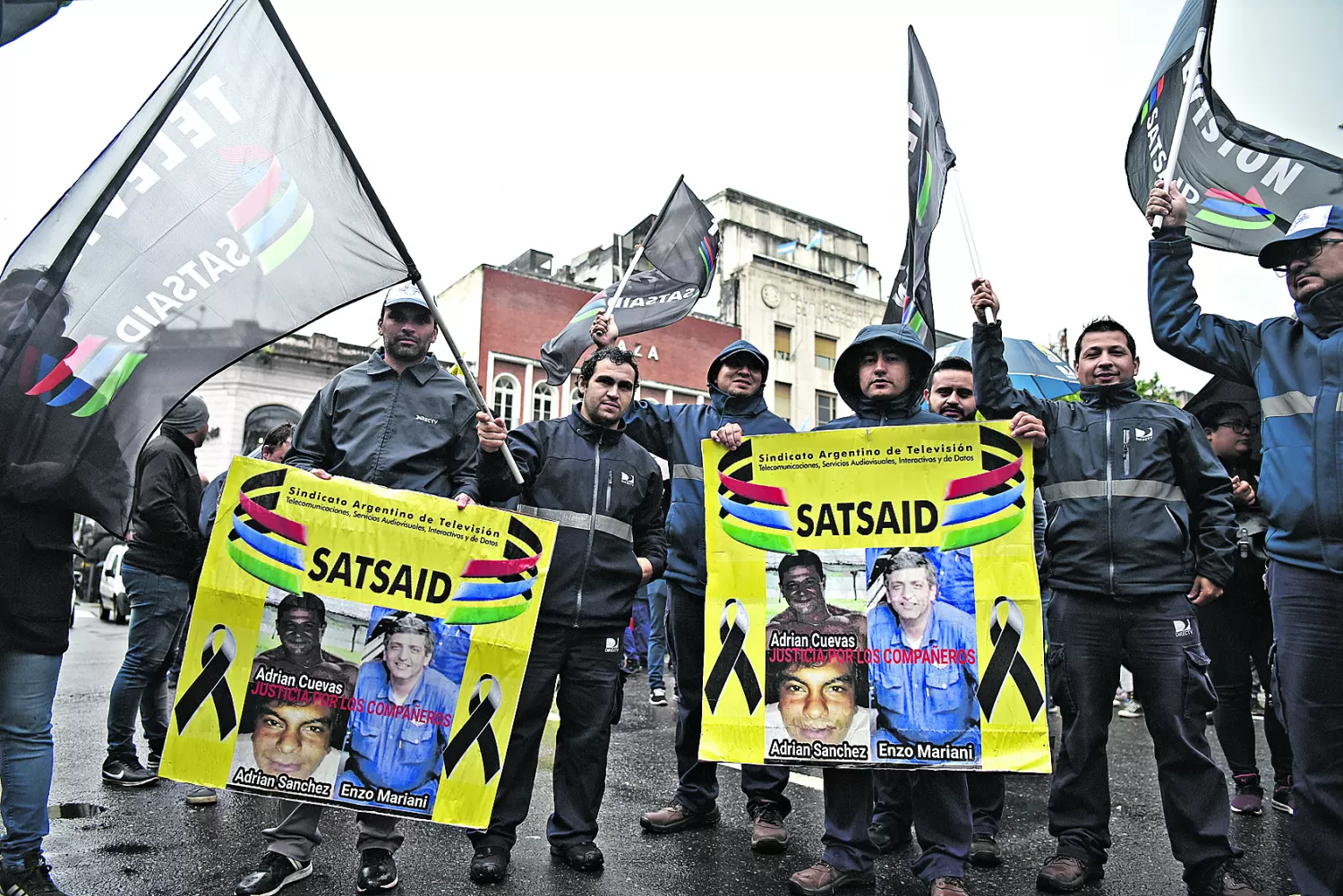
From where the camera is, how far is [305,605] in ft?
11.9

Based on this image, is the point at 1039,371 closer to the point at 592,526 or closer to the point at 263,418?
the point at 592,526

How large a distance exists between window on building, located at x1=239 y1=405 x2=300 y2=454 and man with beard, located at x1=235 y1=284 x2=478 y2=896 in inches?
1013

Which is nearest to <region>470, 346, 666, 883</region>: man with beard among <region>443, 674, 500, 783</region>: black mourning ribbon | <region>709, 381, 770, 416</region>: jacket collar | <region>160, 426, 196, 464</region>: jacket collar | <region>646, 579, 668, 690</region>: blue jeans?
<region>443, 674, 500, 783</region>: black mourning ribbon

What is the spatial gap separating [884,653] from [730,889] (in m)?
1.07

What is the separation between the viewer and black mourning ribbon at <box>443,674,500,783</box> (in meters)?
3.66

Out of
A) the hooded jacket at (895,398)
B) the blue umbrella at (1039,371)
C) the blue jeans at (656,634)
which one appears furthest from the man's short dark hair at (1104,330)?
the blue jeans at (656,634)

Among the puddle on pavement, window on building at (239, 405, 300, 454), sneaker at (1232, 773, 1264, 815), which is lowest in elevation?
the puddle on pavement

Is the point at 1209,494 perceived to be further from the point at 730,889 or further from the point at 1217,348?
the point at 730,889

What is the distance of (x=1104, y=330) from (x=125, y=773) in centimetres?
537

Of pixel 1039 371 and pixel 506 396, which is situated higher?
pixel 506 396

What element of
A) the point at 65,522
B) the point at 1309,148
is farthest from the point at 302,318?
the point at 1309,148

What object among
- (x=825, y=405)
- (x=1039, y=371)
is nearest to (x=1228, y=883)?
(x=1039, y=371)

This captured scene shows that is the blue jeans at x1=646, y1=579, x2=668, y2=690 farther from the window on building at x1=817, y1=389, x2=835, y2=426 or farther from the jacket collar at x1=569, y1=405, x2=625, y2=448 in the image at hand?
the window on building at x1=817, y1=389, x2=835, y2=426

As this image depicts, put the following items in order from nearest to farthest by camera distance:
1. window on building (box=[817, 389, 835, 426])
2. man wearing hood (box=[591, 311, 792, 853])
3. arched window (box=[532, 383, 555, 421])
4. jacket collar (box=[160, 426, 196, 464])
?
man wearing hood (box=[591, 311, 792, 853]) < jacket collar (box=[160, 426, 196, 464]) < arched window (box=[532, 383, 555, 421]) < window on building (box=[817, 389, 835, 426])
